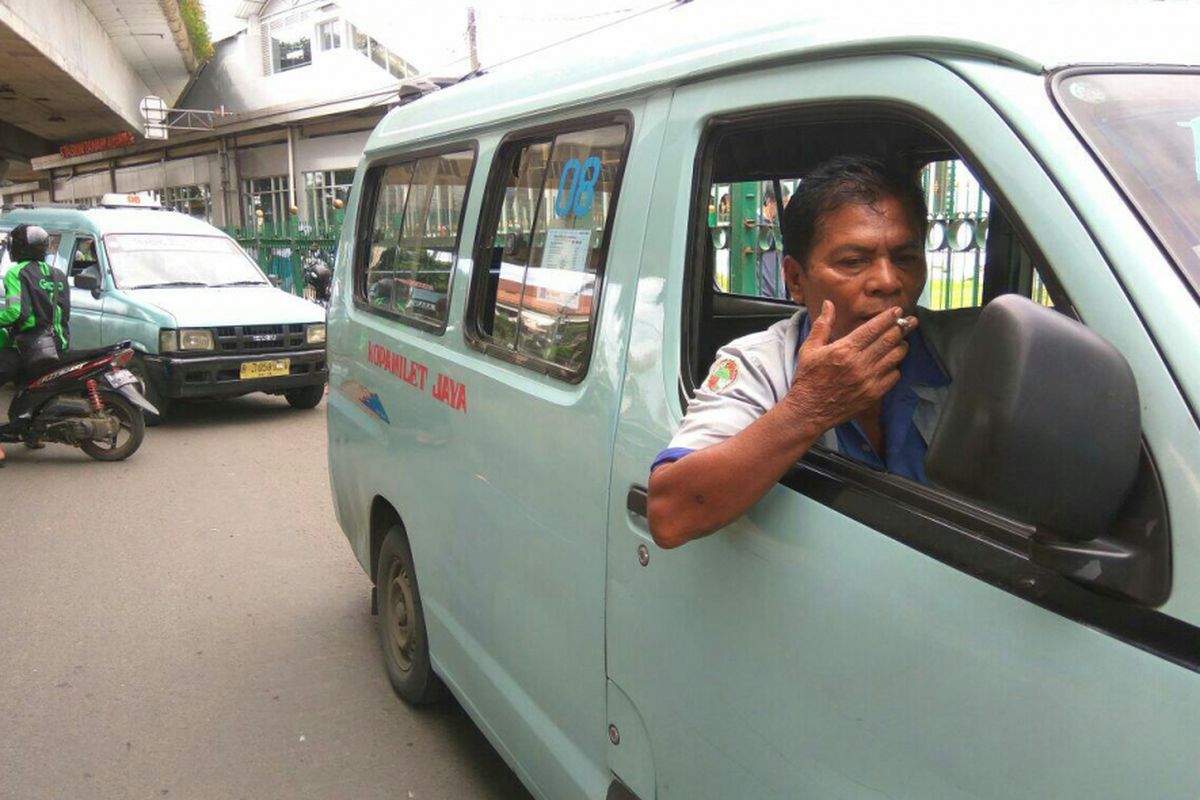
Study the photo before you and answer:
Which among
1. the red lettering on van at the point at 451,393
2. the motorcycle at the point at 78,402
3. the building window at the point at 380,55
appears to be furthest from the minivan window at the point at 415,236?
the building window at the point at 380,55

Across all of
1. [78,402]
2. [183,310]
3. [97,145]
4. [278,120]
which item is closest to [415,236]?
[78,402]

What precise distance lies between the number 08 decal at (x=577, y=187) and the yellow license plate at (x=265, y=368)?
7.06 m

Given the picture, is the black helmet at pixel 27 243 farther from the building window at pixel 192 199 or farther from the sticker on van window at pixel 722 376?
the building window at pixel 192 199

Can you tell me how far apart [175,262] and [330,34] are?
20.7m

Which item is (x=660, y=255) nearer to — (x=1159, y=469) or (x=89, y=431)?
(x=1159, y=469)

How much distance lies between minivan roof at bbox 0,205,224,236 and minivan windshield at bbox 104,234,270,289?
11 cm

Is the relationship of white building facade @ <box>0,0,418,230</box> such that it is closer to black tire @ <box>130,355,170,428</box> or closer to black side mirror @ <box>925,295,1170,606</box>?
black tire @ <box>130,355,170,428</box>

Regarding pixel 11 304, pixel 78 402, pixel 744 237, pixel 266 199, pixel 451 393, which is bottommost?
pixel 78 402

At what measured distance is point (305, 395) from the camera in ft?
31.6

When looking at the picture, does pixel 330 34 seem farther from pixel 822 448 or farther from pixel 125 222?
pixel 822 448

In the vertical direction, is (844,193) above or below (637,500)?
above

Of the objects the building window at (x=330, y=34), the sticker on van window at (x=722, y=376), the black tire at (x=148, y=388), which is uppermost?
the building window at (x=330, y=34)

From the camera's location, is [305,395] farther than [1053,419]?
Yes

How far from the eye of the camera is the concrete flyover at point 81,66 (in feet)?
54.3
